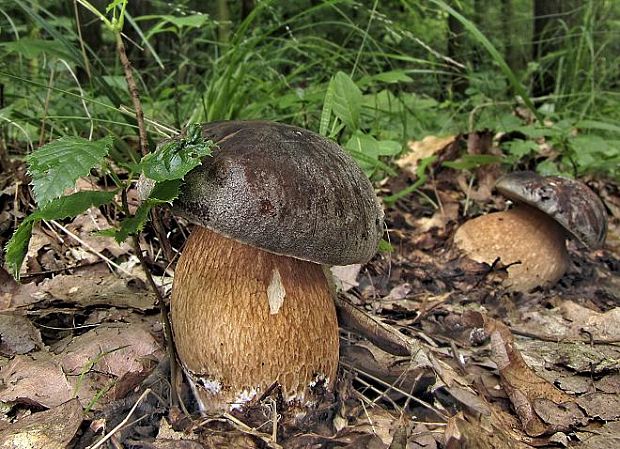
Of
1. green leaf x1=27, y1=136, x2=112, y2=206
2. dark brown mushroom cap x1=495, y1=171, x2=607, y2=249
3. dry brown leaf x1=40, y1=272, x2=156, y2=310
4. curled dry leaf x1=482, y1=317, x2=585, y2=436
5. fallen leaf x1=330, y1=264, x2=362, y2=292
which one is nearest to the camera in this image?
green leaf x1=27, y1=136, x2=112, y2=206

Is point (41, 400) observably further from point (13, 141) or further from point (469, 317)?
point (13, 141)

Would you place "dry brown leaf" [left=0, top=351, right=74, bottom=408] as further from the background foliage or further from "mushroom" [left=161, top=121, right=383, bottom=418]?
the background foliage

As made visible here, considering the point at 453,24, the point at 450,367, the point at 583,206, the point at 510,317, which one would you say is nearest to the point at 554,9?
the point at 453,24

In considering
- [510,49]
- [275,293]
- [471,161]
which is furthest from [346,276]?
[510,49]

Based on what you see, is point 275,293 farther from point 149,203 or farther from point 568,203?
point 568,203

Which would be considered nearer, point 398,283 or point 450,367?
point 450,367

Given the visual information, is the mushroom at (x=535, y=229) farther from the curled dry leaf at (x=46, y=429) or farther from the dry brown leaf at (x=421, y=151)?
the curled dry leaf at (x=46, y=429)

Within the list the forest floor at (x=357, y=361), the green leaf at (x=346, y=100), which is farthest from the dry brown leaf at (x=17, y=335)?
the green leaf at (x=346, y=100)

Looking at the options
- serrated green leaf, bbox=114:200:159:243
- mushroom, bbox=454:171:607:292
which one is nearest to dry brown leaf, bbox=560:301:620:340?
mushroom, bbox=454:171:607:292

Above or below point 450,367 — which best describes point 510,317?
below
